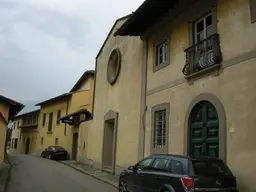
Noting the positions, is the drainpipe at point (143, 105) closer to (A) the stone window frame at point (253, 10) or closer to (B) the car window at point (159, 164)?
(B) the car window at point (159, 164)

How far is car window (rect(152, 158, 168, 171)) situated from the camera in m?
9.82

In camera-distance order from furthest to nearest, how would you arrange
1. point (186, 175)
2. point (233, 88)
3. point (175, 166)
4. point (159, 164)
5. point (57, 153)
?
point (57, 153)
point (233, 88)
point (159, 164)
point (175, 166)
point (186, 175)

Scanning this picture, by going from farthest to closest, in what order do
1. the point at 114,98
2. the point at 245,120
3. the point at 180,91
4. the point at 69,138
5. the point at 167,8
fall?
the point at 69,138
the point at 114,98
the point at 167,8
the point at 180,91
the point at 245,120

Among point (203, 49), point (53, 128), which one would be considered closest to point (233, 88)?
point (203, 49)

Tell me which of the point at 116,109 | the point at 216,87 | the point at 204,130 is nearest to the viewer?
the point at 216,87

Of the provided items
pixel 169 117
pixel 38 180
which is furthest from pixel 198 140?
pixel 38 180

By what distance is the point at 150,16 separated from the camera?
15930mm

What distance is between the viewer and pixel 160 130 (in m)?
15.2

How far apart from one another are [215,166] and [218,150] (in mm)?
2180

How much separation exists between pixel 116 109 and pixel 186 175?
12.1m

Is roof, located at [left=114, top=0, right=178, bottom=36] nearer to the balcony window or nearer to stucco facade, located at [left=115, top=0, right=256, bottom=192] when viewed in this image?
stucco facade, located at [left=115, top=0, right=256, bottom=192]

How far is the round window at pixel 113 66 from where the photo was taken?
2100 centimetres

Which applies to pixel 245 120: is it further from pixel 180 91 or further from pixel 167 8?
pixel 167 8

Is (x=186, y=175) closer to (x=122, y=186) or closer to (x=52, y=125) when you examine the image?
(x=122, y=186)
